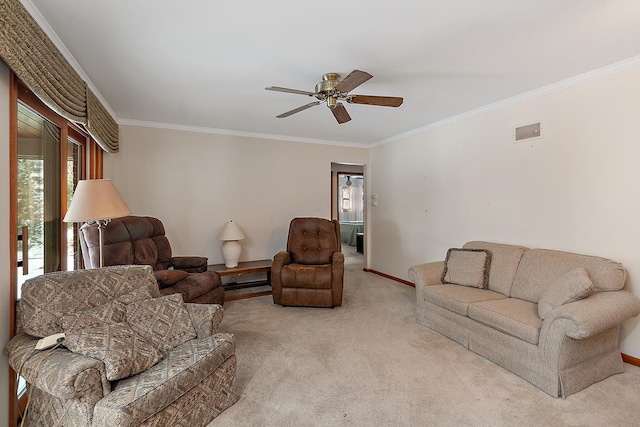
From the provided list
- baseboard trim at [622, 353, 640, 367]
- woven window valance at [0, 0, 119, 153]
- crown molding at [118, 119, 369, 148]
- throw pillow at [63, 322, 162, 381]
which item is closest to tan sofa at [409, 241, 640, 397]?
baseboard trim at [622, 353, 640, 367]

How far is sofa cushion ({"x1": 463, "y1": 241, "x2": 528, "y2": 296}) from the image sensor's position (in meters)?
2.95

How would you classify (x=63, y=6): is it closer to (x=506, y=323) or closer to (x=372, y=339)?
(x=372, y=339)

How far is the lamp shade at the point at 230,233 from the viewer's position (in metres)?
4.26

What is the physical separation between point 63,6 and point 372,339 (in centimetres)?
328

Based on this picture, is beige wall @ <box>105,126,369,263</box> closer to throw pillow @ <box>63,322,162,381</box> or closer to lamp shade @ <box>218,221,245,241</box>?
lamp shade @ <box>218,221,245,241</box>

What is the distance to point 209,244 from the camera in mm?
4578

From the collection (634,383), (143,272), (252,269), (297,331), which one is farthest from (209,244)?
(634,383)

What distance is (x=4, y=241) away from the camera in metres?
1.68

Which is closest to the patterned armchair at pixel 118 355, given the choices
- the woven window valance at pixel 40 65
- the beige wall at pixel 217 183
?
the woven window valance at pixel 40 65

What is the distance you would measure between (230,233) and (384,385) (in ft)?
9.35

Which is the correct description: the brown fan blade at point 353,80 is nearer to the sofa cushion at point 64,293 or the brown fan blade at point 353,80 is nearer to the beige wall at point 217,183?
the sofa cushion at point 64,293

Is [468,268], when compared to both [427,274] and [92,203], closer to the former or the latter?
[427,274]

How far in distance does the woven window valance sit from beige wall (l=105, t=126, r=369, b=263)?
1.57m

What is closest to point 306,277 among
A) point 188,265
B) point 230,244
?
point 230,244
